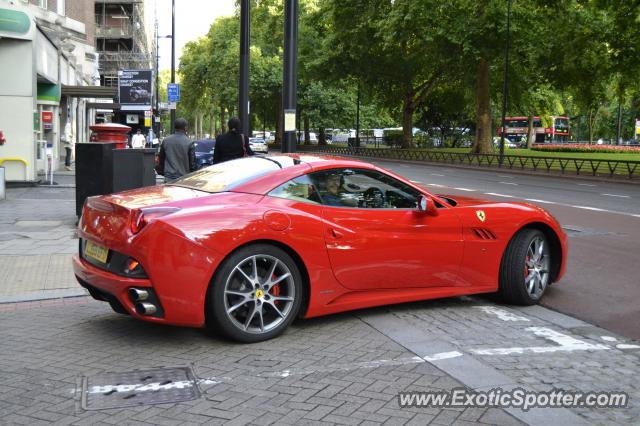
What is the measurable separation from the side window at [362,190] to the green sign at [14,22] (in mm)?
15245

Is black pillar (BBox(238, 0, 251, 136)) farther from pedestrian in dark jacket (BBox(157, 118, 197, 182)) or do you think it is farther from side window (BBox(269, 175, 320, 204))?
side window (BBox(269, 175, 320, 204))

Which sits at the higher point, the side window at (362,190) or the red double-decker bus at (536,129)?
the red double-decker bus at (536,129)

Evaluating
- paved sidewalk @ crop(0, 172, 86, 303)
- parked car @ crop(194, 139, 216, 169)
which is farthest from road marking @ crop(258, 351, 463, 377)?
parked car @ crop(194, 139, 216, 169)

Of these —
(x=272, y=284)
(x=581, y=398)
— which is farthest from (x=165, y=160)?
(x=581, y=398)

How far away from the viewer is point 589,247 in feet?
30.9

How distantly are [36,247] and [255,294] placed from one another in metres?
5.22

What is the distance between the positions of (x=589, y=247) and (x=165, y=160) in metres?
6.50

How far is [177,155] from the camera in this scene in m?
10.5

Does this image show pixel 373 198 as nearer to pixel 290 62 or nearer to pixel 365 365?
pixel 365 365

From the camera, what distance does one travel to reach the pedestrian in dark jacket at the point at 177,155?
10.5m

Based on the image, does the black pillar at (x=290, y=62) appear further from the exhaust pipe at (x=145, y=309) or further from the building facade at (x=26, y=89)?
the building facade at (x=26, y=89)

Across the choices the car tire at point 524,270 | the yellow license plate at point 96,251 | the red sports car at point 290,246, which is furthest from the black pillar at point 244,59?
the yellow license plate at point 96,251

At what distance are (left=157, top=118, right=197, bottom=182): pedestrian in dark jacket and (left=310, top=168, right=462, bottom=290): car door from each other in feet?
18.2

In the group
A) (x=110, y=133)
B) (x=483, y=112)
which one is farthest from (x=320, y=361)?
(x=483, y=112)
